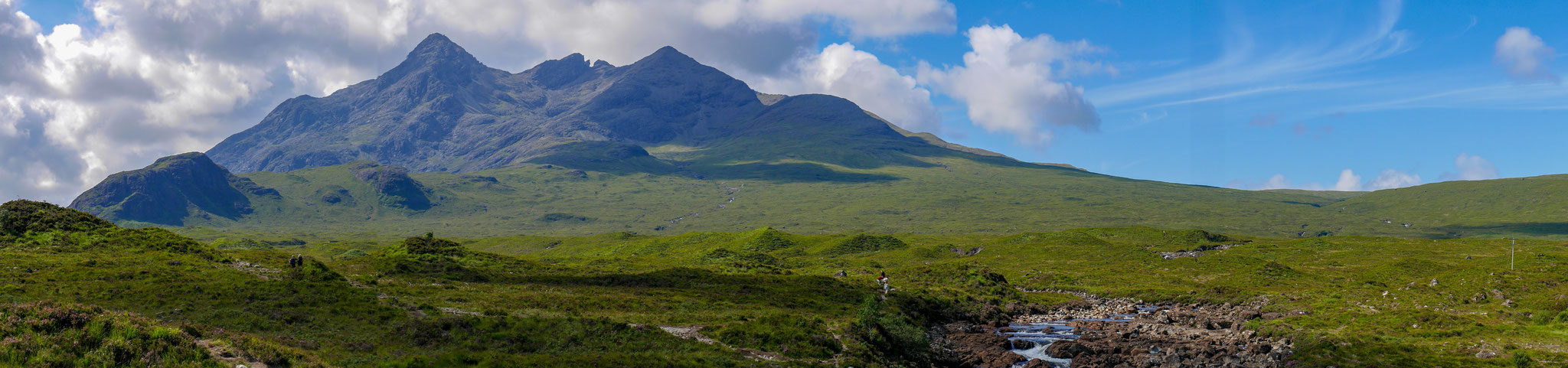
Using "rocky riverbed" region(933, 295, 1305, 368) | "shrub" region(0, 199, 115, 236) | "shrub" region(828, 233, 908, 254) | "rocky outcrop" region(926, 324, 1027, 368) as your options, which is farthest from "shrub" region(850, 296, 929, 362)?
"shrub" region(828, 233, 908, 254)

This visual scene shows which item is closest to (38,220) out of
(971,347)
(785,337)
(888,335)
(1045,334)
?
(785,337)

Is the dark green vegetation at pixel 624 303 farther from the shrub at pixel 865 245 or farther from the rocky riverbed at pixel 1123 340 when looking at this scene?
the shrub at pixel 865 245

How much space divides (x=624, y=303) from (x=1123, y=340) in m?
35.2

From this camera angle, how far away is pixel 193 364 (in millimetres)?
23812

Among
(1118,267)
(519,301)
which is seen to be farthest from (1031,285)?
(519,301)

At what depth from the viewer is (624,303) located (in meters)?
56.4

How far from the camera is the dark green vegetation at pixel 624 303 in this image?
38.5m

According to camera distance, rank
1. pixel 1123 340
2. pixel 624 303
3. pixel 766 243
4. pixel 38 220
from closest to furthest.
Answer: pixel 1123 340
pixel 624 303
pixel 38 220
pixel 766 243

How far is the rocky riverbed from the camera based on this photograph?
152 feet

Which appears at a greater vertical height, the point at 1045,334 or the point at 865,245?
the point at 865,245

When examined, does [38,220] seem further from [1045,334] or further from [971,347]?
[1045,334]

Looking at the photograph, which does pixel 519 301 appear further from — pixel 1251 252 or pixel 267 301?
pixel 1251 252

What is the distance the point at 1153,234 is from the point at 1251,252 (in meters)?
28.1

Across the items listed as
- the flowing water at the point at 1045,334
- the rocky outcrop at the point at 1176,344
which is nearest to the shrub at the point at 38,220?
the flowing water at the point at 1045,334
